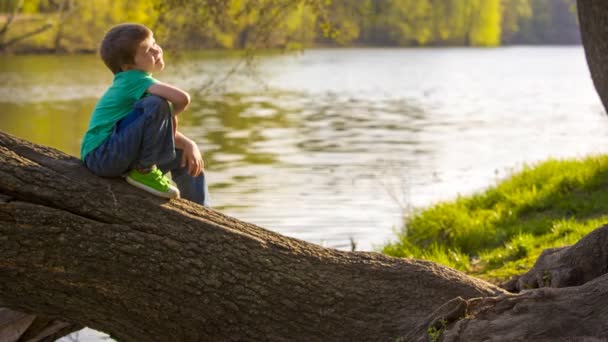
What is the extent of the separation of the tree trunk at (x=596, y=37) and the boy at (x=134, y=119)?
221 cm

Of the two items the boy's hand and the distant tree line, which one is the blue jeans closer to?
the boy's hand

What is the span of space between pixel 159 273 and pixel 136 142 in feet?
2.08

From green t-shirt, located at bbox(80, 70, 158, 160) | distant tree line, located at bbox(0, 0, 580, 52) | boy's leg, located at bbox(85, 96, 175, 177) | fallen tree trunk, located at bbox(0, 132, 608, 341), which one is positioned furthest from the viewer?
distant tree line, located at bbox(0, 0, 580, 52)

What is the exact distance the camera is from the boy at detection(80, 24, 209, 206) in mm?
4227

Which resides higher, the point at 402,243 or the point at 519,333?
the point at 519,333

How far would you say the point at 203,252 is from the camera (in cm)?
420

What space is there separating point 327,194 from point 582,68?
45056 mm

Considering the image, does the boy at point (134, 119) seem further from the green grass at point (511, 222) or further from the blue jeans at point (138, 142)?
the green grass at point (511, 222)

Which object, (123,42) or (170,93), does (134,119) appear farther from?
(123,42)

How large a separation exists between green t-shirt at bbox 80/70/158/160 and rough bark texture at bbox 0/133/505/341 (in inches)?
6.0

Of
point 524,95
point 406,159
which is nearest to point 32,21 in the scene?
point 524,95

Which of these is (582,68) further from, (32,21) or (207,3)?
(207,3)

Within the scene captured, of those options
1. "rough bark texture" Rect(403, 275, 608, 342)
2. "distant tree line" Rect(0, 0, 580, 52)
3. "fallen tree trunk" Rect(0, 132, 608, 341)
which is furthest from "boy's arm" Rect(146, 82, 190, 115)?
"distant tree line" Rect(0, 0, 580, 52)

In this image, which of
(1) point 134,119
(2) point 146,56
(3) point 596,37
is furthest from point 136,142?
(3) point 596,37
